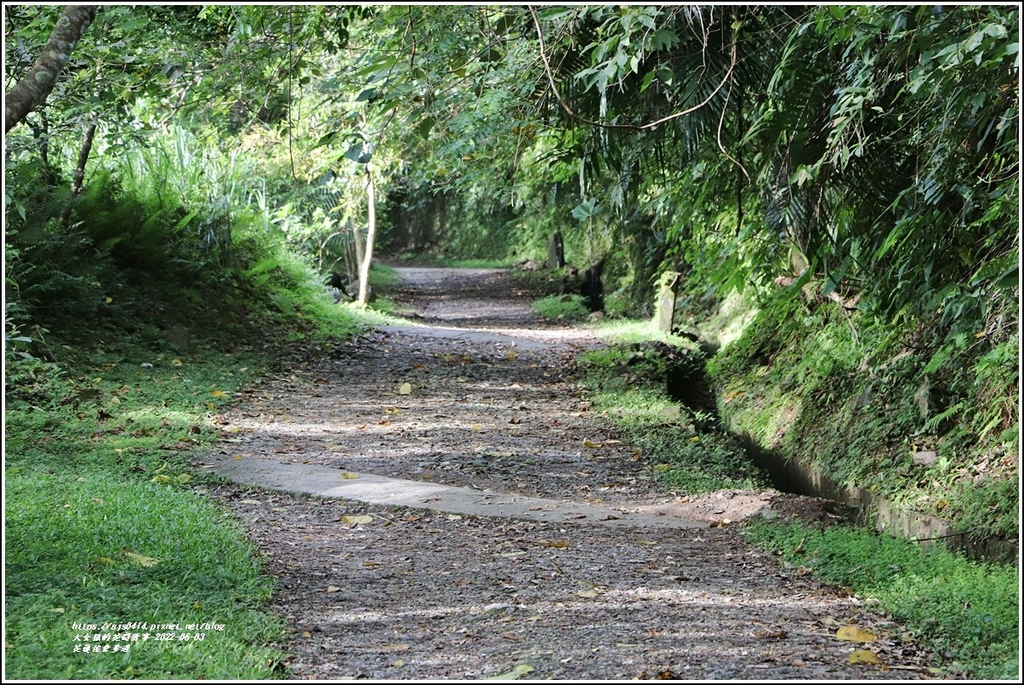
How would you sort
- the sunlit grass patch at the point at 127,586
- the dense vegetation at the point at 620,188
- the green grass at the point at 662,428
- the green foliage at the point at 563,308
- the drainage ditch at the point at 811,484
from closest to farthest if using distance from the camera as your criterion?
the sunlit grass patch at the point at 127,586 < the dense vegetation at the point at 620,188 < the drainage ditch at the point at 811,484 < the green grass at the point at 662,428 < the green foliage at the point at 563,308

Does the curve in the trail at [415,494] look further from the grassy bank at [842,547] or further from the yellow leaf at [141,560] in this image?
the yellow leaf at [141,560]

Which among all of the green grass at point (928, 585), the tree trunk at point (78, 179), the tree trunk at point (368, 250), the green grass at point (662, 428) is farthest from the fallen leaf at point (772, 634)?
the tree trunk at point (368, 250)

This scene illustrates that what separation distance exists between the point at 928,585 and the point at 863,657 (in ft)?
3.35

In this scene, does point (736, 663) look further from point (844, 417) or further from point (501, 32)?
point (844, 417)

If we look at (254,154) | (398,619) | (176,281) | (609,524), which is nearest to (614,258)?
(254,154)

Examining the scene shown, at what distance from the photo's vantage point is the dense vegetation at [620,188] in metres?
3.77

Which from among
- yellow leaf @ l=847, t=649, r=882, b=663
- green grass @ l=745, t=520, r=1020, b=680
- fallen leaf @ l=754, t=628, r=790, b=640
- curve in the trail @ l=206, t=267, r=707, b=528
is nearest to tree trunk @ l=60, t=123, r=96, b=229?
curve in the trail @ l=206, t=267, r=707, b=528

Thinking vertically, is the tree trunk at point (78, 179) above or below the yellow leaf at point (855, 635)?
above

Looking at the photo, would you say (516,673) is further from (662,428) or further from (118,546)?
(662,428)

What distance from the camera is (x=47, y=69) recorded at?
318 cm

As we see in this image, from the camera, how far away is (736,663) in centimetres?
320

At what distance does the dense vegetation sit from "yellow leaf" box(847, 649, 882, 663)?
157 cm

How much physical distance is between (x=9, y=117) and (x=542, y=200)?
481 inches

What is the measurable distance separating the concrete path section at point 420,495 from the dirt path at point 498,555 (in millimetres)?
24
